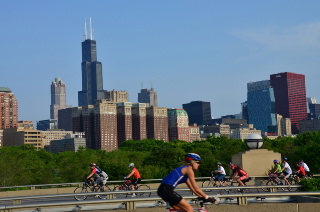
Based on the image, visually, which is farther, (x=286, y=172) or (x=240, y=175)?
(x=286, y=172)

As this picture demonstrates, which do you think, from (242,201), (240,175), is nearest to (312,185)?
(242,201)

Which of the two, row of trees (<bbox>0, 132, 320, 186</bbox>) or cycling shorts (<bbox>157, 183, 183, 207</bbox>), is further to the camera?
row of trees (<bbox>0, 132, 320, 186</bbox>)

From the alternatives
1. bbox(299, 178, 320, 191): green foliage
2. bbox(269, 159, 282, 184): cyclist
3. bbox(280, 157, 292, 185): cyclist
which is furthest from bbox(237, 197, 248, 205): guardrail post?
bbox(280, 157, 292, 185): cyclist

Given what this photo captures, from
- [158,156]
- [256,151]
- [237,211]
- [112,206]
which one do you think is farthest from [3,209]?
[158,156]

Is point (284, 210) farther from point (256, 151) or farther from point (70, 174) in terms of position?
point (70, 174)

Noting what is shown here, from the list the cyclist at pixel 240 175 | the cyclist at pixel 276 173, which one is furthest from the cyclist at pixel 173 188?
the cyclist at pixel 276 173

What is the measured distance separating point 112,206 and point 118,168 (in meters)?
50.0

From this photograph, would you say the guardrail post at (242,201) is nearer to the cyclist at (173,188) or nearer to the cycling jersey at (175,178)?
the cyclist at (173,188)

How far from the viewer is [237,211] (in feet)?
53.3

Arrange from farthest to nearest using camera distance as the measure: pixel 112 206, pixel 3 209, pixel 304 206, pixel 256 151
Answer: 1. pixel 256 151
2. pixel 112 206
3. pixel 304 206
4. pixel 3 209

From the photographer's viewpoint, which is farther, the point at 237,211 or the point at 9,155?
the point at 9,155

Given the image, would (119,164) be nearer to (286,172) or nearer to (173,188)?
(286,172)

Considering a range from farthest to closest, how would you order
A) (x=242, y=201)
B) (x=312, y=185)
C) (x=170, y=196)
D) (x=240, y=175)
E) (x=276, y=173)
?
(x=276, y=173) < (x=240, y=175) < (x=312, y=185) < (x=242, y=201) < (x=170, y=196)

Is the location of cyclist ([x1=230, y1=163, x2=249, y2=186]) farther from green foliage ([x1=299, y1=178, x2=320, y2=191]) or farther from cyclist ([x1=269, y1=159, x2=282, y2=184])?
green foliage ([x1=299, y1=178, x2=320, y2=191])
